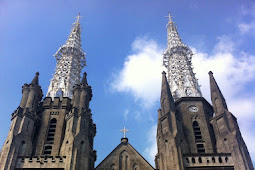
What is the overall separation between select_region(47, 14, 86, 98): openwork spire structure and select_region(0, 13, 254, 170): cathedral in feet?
2.52

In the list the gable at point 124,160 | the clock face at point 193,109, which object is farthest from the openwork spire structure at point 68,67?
the clock face at point 193,109

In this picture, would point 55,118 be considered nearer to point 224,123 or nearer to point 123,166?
point 123,166

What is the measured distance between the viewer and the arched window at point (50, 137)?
34.7 meters

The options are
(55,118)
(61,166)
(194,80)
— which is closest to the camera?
(61,166)

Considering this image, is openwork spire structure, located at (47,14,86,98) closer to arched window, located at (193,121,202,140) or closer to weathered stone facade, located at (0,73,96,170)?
weathered stone facade, located at (0,73,96,170)

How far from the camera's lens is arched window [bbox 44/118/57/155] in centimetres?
3467

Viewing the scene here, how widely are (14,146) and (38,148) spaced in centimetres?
292

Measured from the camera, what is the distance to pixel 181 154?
32125 mm

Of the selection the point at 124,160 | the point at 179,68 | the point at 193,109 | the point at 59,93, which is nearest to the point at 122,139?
the point at 124,160

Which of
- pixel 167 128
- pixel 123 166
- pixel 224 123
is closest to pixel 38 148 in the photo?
pixel 123 166

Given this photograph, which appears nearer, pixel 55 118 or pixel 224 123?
pixel 224 123

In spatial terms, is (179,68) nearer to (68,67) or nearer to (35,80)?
(68,67)

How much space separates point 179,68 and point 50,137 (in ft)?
70.9

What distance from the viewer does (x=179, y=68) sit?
163 ft
